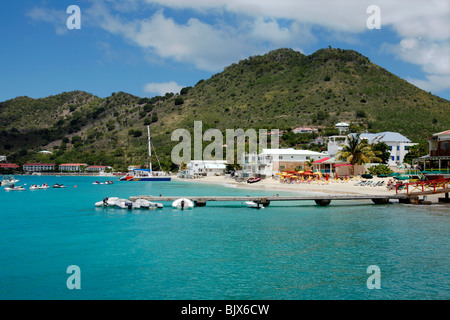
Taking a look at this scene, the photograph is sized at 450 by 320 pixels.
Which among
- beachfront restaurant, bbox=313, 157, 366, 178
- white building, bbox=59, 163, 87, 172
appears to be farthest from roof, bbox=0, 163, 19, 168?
beachfront restaurant, bbox=313, 157, 366, 178

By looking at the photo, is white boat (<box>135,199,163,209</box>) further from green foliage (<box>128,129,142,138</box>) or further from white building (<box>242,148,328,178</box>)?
green foliage (<box>128,129,142,138</box>)

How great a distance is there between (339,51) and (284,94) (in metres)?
35.2

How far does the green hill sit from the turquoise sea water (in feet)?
291

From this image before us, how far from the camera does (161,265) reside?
1761 centimetres

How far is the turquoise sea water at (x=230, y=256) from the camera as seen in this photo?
14.3 meters

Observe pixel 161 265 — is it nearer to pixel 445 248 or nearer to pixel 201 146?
pixel 445 248

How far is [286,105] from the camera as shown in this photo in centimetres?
14462

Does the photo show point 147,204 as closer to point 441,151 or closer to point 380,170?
point 441,151

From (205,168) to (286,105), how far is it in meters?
44.3

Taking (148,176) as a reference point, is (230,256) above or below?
below

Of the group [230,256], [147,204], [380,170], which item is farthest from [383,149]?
[230,256]
